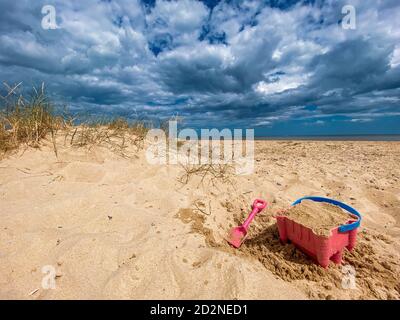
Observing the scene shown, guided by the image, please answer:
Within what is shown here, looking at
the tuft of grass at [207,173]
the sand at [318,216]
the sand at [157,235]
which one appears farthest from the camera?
the tuft of grass at [207,173]

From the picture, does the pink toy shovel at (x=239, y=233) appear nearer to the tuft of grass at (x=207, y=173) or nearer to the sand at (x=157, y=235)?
the sand at (x=157, y=235)

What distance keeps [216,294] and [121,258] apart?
0.74 metres

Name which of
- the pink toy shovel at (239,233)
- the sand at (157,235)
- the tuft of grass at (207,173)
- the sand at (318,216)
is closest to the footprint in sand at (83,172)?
the sand at (157,235)

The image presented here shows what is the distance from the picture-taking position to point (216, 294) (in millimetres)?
1578

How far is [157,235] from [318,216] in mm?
1353

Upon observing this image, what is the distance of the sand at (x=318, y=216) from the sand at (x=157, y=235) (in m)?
0.26

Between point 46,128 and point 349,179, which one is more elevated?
point 46,128

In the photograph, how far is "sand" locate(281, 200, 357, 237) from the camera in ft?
6.19

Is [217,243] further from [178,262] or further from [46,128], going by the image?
[46,128]

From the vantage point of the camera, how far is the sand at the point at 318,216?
1886 millimetres

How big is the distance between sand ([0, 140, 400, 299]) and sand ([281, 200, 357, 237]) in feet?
0.86

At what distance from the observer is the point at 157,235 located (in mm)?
2176

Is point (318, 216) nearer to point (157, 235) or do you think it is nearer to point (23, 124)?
point (157, 235)
